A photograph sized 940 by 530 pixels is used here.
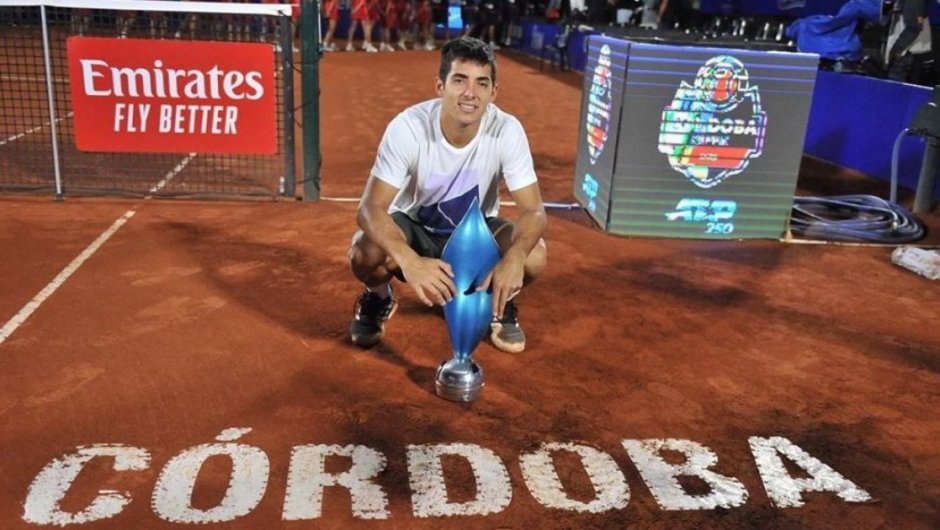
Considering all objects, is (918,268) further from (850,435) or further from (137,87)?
(137,87)

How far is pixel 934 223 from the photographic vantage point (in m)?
6.78

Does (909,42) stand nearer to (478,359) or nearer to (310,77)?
(310,77)

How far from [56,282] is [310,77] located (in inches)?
98.2

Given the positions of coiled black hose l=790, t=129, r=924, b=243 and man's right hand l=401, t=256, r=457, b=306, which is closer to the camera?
man's right hand l=401, t=256, r=457, b=306

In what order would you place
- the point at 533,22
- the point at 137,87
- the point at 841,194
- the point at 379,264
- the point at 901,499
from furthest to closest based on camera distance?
the point at 533,22, the point at 841,194, the point at 137,87, the point at 379,264, the point at 901,499

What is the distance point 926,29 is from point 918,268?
4839 millimetres

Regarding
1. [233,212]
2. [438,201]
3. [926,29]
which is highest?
[926,29]

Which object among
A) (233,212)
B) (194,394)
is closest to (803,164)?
(233,212)

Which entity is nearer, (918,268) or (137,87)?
(918,268)

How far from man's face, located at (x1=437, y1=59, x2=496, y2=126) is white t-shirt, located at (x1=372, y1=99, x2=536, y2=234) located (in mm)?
224

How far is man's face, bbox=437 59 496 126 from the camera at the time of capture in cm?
328

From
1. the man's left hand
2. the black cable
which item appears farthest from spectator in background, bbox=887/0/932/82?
the man's left hand

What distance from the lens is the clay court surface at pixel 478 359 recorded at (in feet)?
9.26

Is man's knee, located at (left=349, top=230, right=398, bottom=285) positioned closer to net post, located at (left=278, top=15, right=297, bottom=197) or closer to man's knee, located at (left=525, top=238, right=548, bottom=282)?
man's knee, located at (left=525, top=238, right=548, bottom=282)
